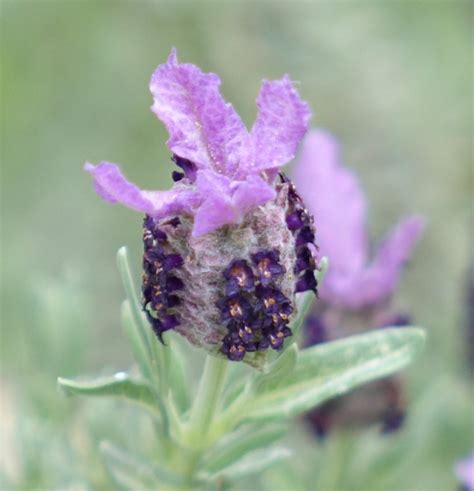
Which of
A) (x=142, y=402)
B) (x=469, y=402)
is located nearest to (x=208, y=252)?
(x=142, y=402)

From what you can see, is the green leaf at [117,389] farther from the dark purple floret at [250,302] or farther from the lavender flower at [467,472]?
the lavender flower at [467,472]

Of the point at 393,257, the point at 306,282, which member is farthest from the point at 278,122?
the point at 393,257

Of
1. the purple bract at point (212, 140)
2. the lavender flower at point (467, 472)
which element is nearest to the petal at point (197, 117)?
the purple bract at point (212, 140)

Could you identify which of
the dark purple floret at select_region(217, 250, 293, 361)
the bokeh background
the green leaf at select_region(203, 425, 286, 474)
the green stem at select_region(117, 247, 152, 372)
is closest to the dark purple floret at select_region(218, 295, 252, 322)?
the dark purple floret at select_region(217, 250, 293, 361)

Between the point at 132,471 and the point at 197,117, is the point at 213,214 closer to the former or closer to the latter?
the point at 197,117

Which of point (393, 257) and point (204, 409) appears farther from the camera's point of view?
point (393, 257)
